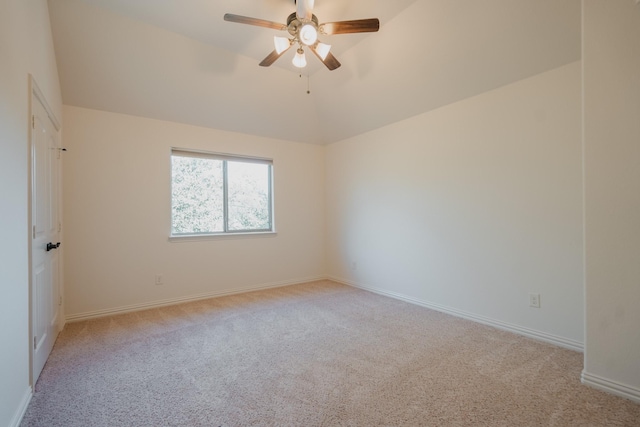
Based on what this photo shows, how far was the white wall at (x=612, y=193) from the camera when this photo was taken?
168 centimetres

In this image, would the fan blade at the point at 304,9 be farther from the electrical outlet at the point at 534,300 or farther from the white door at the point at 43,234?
the electrical outlet at the point at 534,300

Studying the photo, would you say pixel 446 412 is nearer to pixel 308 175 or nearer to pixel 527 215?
pixel 527 215

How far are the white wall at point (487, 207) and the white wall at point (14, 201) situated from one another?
3.47m

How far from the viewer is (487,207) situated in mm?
2857

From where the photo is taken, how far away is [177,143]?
12.0ft

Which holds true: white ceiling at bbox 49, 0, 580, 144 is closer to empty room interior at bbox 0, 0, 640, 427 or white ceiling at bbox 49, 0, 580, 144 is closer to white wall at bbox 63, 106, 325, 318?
empty room interior at bbox 0, 0, 640, 427

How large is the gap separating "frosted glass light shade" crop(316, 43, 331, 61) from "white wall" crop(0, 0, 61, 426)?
73.9 inches

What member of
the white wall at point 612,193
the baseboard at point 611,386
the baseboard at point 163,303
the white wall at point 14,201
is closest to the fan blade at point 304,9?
the white wall at point 14,201

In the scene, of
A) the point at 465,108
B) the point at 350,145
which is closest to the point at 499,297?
the point at 465,108

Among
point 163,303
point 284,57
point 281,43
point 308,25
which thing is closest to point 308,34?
point 308,25

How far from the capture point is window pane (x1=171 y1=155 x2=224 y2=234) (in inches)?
147

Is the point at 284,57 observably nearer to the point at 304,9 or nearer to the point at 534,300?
the point at 304,9

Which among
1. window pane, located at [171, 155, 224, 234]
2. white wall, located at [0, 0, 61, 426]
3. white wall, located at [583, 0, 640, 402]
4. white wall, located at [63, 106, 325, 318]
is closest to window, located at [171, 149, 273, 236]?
window pane, located at [171, 155, 224, 234]

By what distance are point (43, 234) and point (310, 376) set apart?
7.47 ft
